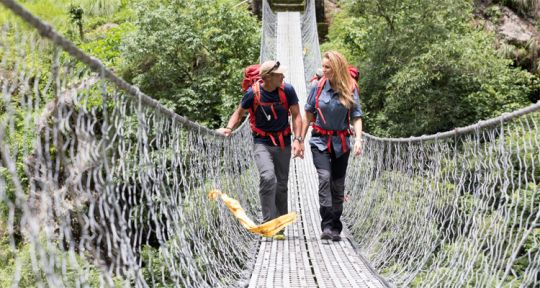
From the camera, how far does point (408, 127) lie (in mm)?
7172

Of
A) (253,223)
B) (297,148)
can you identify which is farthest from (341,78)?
(253,223)

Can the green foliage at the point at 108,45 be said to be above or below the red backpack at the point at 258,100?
above

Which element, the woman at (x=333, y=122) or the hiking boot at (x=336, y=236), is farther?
the hiking boot at (x=336, y=236)

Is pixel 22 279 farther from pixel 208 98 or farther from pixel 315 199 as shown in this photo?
pixel 208 98

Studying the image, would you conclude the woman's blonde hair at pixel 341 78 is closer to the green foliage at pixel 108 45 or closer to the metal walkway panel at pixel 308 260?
the metal walkway panel at pixel 308 260

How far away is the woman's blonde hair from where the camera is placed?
102 inches

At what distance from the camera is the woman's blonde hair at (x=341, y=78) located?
260 cm

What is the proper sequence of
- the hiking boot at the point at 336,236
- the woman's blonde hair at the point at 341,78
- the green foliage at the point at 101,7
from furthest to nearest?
the green foliage at the point at 101,7
the hiking boot at the point at 336,236
the woman's blonde hair at the point at 341,78

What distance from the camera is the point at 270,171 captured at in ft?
9.03

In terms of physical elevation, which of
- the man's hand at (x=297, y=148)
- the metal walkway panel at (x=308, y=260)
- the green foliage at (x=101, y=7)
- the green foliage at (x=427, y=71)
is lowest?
the metal walkway panel at (x=308, y=260)

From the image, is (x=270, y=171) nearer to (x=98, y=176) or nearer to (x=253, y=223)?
(x=253, y=223)

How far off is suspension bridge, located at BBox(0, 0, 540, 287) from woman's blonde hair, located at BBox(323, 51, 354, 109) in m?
0.36

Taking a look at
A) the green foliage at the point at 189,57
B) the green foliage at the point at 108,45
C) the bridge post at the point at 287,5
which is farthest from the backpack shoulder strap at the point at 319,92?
the bridge post at the point at 287,5

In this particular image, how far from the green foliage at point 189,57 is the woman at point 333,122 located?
482 centimetres
